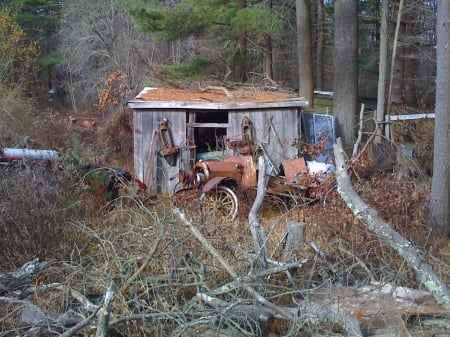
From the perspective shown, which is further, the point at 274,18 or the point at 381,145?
the point at 274,18

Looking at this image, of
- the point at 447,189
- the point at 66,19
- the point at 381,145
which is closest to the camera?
the point at 447,189

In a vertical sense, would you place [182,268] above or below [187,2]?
below

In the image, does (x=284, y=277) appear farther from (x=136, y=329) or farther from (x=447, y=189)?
(x=447, y=189)

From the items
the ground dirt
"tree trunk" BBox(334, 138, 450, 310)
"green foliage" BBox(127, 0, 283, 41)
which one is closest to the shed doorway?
the ground dirt

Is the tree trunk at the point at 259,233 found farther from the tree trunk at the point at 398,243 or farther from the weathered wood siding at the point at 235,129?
the weathered wood siding at the point at 235,129

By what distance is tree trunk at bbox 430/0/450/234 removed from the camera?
8.65m

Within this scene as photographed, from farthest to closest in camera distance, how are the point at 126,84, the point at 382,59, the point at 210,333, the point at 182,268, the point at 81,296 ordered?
the point at 126,84 → the point at 382,59 → the point at 182,268 → the point at 81,296 → the point at 210,333

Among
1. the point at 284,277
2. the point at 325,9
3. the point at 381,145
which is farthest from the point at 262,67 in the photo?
the point at 284,277

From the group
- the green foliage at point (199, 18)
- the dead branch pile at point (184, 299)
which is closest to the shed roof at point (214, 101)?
the green foliage at point (199, 18)

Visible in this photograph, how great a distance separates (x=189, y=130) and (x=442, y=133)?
578 centimetres

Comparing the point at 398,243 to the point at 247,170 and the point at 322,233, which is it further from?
the point at 247,170

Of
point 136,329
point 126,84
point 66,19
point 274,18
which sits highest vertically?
point 66,19

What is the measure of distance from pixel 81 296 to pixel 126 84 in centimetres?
1854

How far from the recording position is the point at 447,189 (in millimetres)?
8898
